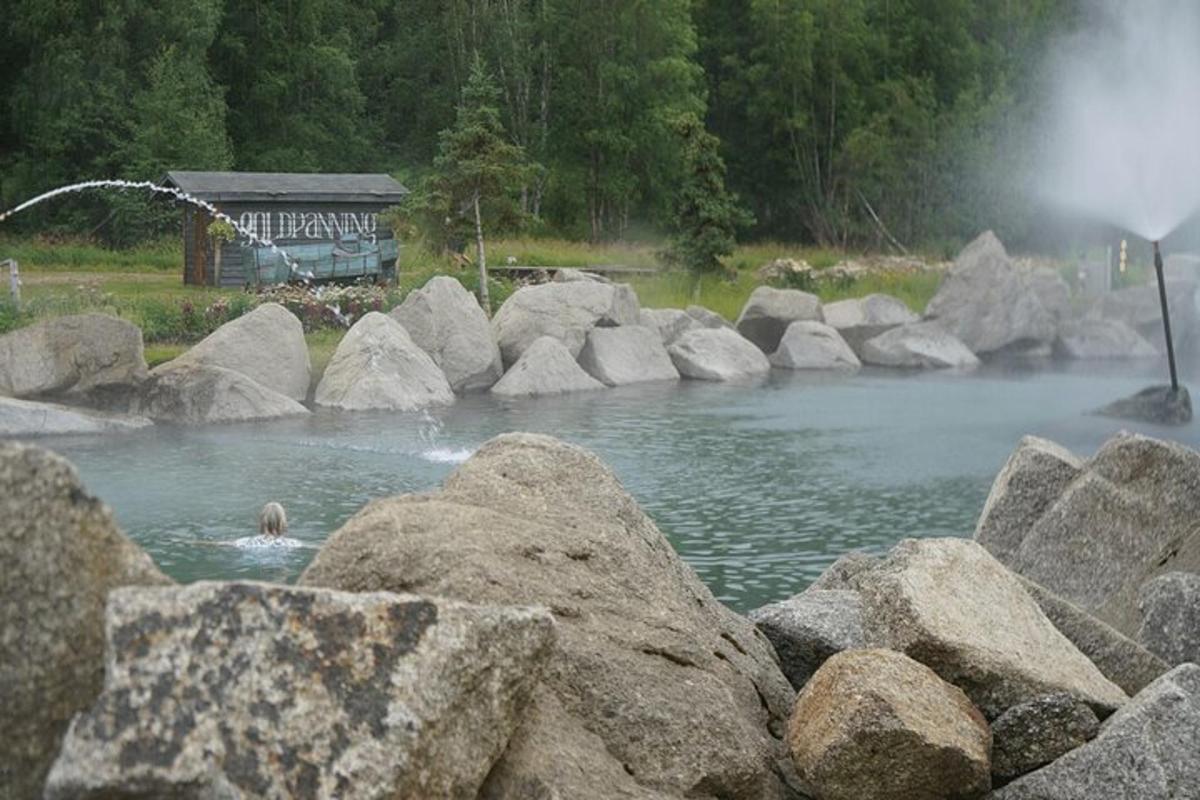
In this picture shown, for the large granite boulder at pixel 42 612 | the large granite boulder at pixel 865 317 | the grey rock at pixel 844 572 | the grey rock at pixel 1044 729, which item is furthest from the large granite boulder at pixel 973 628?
the large granite boulder at pixel 865 317

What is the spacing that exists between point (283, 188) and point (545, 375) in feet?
34.2

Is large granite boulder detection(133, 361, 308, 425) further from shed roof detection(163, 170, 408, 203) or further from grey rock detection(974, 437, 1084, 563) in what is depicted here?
grey rock detection(974, 437, 1084, 563)

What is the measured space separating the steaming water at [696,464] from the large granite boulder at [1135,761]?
22.2ft

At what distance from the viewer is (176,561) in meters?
13.9

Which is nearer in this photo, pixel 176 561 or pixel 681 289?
pixel 176 561

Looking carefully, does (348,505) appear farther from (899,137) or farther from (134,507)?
(899,137)

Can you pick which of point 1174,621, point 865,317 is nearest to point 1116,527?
point 1174,621

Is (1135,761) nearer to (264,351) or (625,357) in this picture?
(264,351)

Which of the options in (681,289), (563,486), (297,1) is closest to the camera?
(563,486)

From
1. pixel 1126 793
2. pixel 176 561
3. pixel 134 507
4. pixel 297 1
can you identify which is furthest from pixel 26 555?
pixel 297 1

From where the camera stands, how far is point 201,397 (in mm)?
22391

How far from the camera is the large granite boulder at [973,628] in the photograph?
6461mm

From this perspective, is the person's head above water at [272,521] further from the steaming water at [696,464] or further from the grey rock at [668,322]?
the grey rock at [668,322]

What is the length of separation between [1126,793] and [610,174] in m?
55.7
